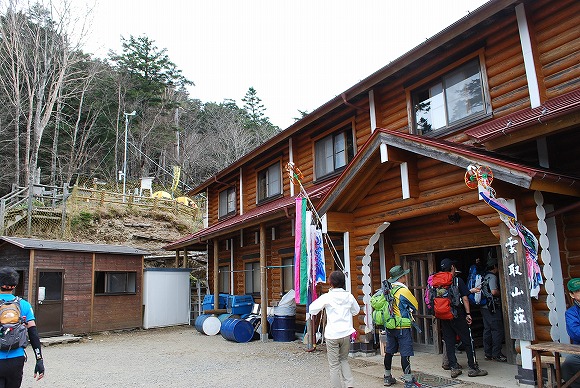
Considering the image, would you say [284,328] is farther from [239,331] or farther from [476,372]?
[476,372]

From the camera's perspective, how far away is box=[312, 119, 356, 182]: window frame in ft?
35.2

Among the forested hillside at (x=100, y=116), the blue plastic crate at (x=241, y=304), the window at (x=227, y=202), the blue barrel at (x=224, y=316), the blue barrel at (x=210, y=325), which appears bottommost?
the blue barrel at (x=210, y=325)

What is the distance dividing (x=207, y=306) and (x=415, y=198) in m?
10.1

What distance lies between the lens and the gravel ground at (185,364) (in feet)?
23.5

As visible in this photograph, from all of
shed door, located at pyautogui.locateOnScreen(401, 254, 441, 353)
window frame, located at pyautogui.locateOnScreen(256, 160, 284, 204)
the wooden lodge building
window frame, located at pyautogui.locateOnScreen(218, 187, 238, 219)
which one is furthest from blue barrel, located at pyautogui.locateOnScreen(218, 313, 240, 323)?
shed door, located at pyautogui.locateOnScreen(401, 254, 441, 353)

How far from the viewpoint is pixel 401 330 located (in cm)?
599

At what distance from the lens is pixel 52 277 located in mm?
13227

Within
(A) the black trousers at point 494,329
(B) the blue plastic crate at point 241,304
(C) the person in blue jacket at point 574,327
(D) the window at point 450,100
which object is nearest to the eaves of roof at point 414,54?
(D) the window at point 450,100

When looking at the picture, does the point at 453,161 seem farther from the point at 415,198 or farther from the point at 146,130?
the point at 146,130

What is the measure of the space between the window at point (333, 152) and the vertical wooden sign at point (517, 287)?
18.2 ft

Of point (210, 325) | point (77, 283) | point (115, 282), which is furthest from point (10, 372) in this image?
point (115, 282)

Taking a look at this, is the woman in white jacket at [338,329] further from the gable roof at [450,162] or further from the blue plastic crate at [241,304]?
the blue plastic crate at [241,304]

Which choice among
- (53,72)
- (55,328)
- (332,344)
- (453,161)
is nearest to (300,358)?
(332,344)

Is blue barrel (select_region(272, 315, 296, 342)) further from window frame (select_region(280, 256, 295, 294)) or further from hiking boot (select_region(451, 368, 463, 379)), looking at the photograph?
hiking boot (select_region(451, 368, 463, 379))
